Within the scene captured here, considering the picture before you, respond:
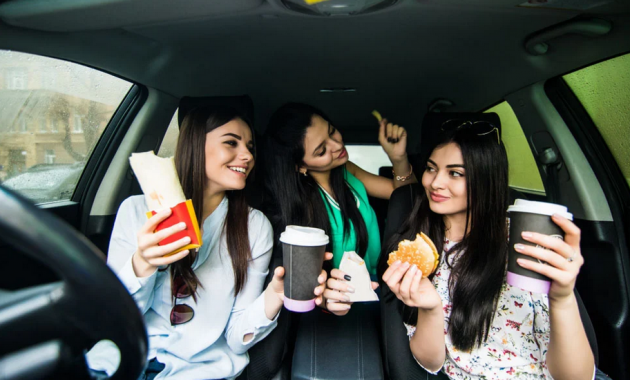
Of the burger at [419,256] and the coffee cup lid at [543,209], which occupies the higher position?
the coffee cup lid at [543,209]

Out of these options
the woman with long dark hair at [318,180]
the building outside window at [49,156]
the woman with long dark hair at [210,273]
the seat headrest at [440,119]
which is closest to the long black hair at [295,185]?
the woman with long dark hair at [318,180]

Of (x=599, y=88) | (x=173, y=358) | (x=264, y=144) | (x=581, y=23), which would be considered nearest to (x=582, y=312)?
(x=581, y=23)

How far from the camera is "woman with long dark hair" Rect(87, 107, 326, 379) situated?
1419mm

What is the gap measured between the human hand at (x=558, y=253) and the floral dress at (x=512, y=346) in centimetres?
44

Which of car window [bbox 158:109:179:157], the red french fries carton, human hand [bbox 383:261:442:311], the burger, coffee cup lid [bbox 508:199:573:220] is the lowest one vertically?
human hand [bbox 383:261:442:311]

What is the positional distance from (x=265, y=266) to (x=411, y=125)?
214 centimetres

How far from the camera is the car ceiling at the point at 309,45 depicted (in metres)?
1.42

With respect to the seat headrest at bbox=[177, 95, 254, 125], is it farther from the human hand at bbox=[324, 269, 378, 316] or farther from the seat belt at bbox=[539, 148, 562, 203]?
the seat belt at bbox=[539, 148, 562, 203]

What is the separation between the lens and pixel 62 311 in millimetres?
593

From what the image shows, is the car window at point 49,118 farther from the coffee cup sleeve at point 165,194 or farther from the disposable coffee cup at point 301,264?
the disposable coffee cup at point 301,264

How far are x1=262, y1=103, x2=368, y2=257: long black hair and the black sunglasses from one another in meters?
0.64

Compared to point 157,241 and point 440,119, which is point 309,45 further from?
point 157,241

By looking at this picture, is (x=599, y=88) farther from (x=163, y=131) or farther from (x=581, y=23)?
(x=163, y=131)

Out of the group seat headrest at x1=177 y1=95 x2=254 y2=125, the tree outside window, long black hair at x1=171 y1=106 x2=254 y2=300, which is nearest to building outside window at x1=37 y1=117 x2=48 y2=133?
the tree outside window
